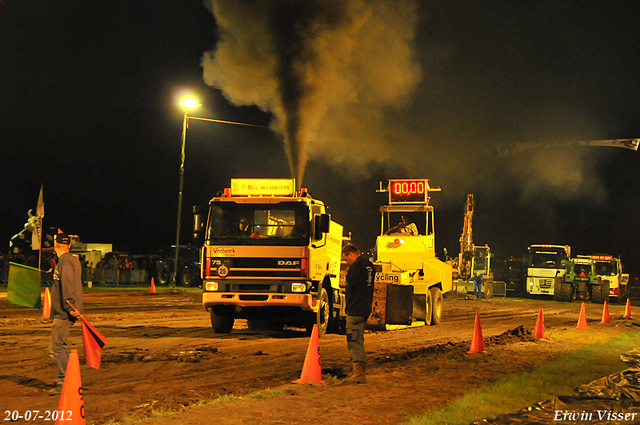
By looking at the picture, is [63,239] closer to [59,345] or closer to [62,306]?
[62,306]

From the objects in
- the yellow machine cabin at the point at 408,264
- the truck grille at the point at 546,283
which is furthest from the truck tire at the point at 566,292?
the yellow machine cabin at the point at 408,264

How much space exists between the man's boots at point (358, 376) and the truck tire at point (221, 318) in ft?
20.5

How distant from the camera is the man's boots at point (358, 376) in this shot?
829 cm

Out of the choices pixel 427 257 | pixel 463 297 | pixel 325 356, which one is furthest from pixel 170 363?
pixel 463 297

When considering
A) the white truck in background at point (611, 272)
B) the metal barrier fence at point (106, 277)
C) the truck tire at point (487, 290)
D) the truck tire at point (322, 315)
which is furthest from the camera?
the white truck in background at point (611, 272)

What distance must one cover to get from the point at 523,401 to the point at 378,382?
1.90 m

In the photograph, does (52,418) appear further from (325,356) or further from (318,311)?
(318,311)

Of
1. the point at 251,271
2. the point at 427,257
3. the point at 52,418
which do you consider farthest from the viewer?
the point at 427,257

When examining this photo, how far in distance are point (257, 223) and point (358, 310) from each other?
5.63 meters

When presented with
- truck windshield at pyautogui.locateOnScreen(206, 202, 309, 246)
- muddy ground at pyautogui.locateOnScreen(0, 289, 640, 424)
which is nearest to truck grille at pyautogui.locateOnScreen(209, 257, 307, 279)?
truck windshield at pyautogui.locateOnScreen(206, 202, 309, 246)

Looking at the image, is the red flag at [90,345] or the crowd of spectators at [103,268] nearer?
the red flag at [90,345]

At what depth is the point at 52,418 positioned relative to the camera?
6316mm

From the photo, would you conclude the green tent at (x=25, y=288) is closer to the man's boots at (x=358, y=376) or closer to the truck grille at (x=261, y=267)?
the truck grille at (x=261, y=267)

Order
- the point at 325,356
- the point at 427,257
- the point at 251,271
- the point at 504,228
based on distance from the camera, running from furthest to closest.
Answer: the point at 504,228 < the point at 427,257 < the point at 251,271 < the point at 325,356
